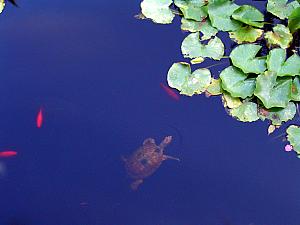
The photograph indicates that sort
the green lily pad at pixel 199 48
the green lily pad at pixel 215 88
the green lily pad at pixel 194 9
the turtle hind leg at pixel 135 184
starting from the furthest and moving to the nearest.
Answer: the green lily pad at pixel 194 9
the green lily pad at pixel 199 48
the green lily pad at pixel 215 88
the turtle hind leg at pixel 135 184

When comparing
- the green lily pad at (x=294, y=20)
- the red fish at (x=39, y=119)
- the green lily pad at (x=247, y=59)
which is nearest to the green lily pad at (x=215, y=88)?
the green lily pad at (x=247, y=59)

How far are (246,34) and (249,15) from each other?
0.11 meters

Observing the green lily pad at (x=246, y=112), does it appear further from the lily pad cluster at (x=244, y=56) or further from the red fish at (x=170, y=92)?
the red fish at (x=170, y=92)

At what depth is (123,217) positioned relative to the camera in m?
2.25

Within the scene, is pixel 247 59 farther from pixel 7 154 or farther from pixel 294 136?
pixel 7 154

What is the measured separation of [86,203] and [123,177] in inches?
8.1

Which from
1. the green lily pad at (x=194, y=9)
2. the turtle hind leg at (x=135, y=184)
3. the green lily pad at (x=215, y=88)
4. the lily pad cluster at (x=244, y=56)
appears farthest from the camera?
the green lily pad at (x=194, y=9)

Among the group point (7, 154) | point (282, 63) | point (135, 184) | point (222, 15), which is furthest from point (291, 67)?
point (7, 154)

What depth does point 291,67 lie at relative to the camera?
96.9 inches

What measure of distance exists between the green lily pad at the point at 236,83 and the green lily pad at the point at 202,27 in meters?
0.28

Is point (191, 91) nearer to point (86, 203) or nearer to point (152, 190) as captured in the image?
point (152, 190)

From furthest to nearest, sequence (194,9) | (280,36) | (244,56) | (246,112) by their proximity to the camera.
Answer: (194,9)
(280,36)
(244,56)
(246,112)

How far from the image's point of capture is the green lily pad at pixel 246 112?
2.43m

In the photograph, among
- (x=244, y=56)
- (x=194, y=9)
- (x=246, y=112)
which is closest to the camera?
(x=246, y=112)
